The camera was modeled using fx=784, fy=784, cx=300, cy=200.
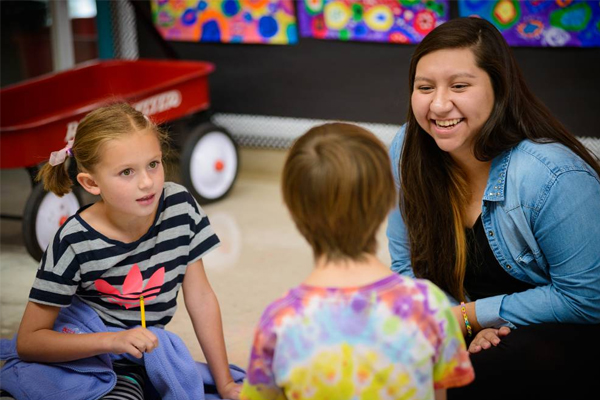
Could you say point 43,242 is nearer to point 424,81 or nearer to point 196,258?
point 196,258

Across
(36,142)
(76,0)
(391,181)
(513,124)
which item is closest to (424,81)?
(513,124)

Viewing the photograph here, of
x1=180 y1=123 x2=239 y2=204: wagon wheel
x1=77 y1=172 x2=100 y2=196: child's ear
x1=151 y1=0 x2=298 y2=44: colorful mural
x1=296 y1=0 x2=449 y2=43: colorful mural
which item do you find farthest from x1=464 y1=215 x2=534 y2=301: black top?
x1=151 y1=0 x2=298 y2=44: colorful mural

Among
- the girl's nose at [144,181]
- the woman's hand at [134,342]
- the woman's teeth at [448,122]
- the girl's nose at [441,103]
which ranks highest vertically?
the girl's nose at [441,103]

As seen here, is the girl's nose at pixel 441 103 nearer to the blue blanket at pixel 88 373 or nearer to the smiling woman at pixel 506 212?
the smiling woman at pixel 506 212

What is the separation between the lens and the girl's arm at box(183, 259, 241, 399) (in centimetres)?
191

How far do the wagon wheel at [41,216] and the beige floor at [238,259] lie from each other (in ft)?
0.37

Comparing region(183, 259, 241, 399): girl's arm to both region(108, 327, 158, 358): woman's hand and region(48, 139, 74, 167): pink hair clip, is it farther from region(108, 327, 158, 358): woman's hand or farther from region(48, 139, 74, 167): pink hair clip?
region(48, 139, 74, 167): pink hair clip

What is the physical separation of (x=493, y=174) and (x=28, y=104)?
266 cm

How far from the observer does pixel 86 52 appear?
16.8 ft

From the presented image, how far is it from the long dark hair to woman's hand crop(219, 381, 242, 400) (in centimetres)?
53

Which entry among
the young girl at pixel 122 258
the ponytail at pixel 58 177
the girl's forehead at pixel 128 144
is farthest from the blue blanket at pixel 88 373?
the girl's forehead at pixel 128 144

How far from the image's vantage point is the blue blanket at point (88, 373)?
1742mm

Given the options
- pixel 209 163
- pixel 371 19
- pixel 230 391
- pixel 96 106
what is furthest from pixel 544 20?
pixel 230 391

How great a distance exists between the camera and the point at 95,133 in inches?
67.9
